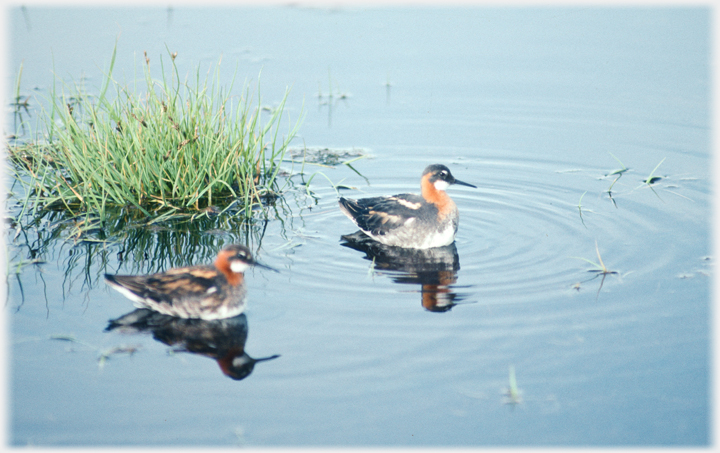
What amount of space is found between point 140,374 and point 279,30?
41.4ft

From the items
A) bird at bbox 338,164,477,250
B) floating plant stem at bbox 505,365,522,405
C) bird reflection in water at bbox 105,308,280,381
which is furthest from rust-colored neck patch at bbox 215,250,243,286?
floating plant stem at bbox 505,365,522,405

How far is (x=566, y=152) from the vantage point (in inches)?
463

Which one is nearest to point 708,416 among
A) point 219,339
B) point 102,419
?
point 219,339

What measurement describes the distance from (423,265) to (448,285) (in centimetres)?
80

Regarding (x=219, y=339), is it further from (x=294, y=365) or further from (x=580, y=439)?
(x=580, y=439)

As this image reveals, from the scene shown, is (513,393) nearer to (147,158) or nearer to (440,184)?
(440,184)

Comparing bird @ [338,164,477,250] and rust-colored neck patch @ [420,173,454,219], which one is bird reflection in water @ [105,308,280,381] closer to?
bird @ [338,164,477,250]

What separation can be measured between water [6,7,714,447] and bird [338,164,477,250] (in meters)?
0.31

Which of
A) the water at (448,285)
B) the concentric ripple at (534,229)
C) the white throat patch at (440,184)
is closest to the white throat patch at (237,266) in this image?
the water at (448,285)

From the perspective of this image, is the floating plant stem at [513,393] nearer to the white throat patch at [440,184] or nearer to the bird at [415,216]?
the bird at [415,216]

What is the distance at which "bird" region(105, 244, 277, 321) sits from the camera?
7004 millimetres

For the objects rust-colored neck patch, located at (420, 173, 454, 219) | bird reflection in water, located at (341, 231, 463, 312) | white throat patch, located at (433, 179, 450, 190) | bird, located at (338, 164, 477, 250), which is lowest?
bird reflection in water, located at (341, 231, 463, 312)

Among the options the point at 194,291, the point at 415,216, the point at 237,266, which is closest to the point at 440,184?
the point at 415,216

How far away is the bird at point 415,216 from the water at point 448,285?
31cm
